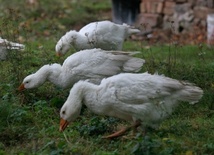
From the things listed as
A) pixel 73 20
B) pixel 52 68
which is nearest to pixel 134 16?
pixel 73 20

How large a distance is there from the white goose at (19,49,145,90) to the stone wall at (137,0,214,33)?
5.37 m

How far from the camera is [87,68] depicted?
7176 millimetres

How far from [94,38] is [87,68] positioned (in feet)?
4.26

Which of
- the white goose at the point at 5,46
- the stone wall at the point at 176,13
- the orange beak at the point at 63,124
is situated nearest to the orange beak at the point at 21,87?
the white goose at the point at 5,46

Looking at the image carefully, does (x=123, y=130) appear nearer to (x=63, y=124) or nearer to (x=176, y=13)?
(x=63, y=124)

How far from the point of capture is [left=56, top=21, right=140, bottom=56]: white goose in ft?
27.4

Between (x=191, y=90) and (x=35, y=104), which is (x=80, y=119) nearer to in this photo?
(x=35, y=104)

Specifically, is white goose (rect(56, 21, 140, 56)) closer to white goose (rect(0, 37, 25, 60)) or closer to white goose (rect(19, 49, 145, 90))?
white goose (rect(0, 37, 25, 60))

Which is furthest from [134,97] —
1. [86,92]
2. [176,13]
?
[176,13]

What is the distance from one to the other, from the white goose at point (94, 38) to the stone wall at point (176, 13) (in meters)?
4.05

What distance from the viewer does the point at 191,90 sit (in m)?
6.19

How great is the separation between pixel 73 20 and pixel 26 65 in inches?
246

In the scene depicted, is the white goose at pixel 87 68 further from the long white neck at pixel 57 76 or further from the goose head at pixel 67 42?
the goose head at pixel 67 42

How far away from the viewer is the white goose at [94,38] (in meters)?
8.36
